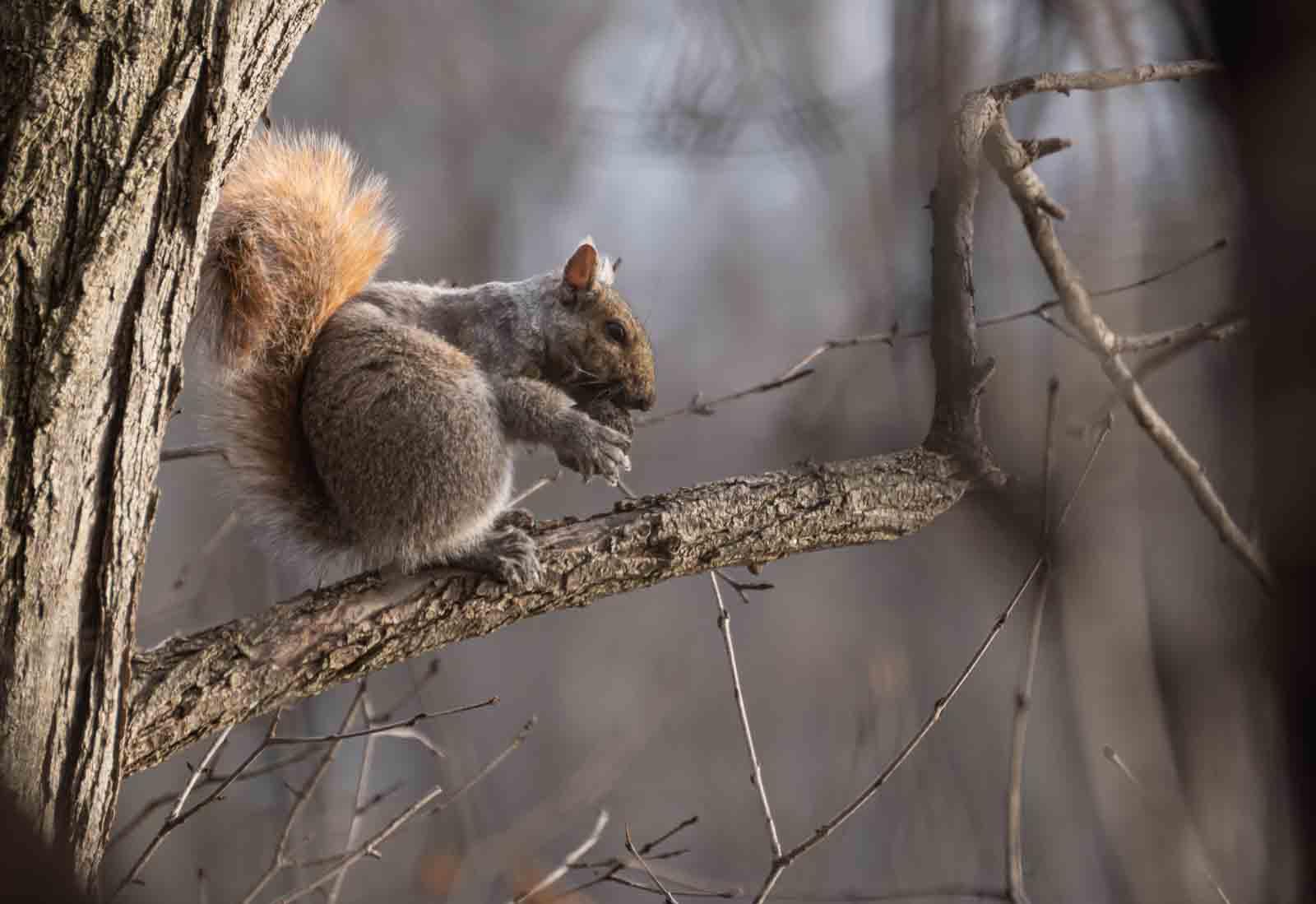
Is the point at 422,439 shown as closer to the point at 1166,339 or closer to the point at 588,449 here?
the point at 588,449

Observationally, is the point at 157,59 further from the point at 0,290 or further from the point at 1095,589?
the point at 1095,589

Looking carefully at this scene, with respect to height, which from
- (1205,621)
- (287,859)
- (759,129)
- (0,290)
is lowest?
(287,859)

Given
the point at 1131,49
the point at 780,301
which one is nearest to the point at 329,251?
the point at 1131,49

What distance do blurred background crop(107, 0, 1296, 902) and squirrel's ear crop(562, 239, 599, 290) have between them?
420 millimetres

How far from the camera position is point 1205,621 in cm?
119

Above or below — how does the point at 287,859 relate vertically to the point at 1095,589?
below

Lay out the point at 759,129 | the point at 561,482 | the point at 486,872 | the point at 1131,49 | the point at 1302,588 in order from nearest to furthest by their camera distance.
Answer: the point at 1302,588, the point at 1131,49, the point at 759,129, the point at 486,872, the point at 561,482

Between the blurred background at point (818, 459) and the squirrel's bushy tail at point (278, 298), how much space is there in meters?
0.10

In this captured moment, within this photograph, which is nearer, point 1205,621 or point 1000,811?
point 1205,621

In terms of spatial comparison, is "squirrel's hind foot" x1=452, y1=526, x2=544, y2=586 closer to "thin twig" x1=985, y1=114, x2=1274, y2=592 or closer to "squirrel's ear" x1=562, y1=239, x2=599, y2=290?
"squirrel's ear" x1=562, y1=239, x2=599, y2=290

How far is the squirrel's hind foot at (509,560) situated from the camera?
192 cm

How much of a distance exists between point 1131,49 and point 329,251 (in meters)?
1.50

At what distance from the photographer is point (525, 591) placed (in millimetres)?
1925

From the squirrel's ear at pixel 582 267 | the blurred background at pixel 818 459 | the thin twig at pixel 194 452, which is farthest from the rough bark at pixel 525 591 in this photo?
the squirrel's ear at pixel 582 267
